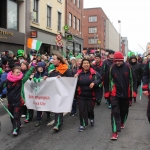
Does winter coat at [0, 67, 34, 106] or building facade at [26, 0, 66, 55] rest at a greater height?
building facade at [26, 0, 66, 55]

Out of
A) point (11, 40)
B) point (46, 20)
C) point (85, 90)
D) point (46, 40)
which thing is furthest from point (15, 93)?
point (46, 20)

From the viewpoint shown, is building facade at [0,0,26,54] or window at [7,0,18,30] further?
window at [7,0,18,30]

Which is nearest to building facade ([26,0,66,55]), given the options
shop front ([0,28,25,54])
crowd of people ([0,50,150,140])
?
shop front ([0,28,25,54])

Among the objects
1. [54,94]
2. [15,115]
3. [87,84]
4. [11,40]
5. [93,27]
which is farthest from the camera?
[93,27]

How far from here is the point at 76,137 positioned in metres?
5.48

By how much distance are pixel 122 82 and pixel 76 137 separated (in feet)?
5.09

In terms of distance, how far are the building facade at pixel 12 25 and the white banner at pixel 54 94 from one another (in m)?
10.3

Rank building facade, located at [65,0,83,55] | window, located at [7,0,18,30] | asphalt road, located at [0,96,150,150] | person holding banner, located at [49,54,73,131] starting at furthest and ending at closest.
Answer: building facade, located at [65,0,83,55] < window, located at [7,0,18,30] < person holding banner, located at [49,54,73,131] < asphalt road, located at [0,96,150,150]

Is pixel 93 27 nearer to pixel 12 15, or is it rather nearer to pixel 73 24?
pixel 73 24

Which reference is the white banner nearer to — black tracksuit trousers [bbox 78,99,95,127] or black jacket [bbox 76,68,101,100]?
black jacket [bbox 76,68,101,100]

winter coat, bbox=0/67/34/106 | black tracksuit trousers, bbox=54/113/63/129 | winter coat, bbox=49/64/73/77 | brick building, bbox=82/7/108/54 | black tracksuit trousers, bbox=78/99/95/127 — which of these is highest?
brick building, bbox=82/7/108/54

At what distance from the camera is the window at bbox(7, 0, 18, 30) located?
17.3 meters

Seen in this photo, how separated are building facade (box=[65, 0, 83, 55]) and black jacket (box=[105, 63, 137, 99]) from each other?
72.7 ft

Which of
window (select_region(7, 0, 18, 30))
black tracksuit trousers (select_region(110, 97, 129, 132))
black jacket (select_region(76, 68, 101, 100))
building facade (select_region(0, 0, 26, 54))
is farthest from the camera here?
window (select_region(7, 0, 18, 30))
